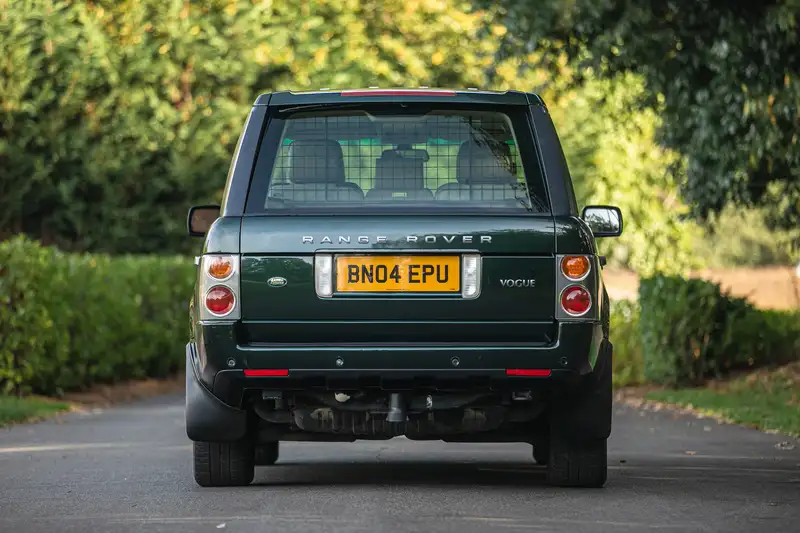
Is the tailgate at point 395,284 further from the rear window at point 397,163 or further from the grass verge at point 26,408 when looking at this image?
the grass verge at point 26,408

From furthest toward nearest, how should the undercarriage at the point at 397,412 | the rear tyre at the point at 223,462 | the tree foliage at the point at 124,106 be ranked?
the tree foliage at the point at 124,106, the rear tyre at the point at 223,462, the undercarriage at the point at 397,412

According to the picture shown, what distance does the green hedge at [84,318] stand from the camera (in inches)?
661

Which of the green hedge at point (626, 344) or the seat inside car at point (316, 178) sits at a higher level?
the seat inside car at point (316, 178)

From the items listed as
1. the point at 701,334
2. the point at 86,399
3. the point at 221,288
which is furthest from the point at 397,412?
the point at 701,334

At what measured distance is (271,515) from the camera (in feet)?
25.2

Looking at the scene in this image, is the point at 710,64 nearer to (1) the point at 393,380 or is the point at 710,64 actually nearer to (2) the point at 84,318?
(2) the point at 84,318

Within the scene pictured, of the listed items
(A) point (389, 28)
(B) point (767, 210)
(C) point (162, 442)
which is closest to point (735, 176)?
(B) point (767, 210)

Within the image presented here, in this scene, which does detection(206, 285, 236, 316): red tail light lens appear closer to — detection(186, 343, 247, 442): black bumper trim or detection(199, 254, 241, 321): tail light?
detection(199, 254, 241, 321): tail light

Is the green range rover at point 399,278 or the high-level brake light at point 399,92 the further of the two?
the high-level brake light at point 399,92

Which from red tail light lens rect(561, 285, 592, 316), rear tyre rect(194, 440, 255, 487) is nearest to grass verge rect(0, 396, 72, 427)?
rear tyre rect(194, 440, 255, 487)

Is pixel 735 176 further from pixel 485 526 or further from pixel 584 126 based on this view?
pixel 584 126

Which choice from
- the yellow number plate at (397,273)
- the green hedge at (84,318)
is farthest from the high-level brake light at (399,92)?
the green hedge at (84,318)

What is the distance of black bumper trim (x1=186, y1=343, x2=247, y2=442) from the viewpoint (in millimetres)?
8484

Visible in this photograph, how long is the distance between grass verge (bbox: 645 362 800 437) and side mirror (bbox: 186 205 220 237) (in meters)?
6.08
